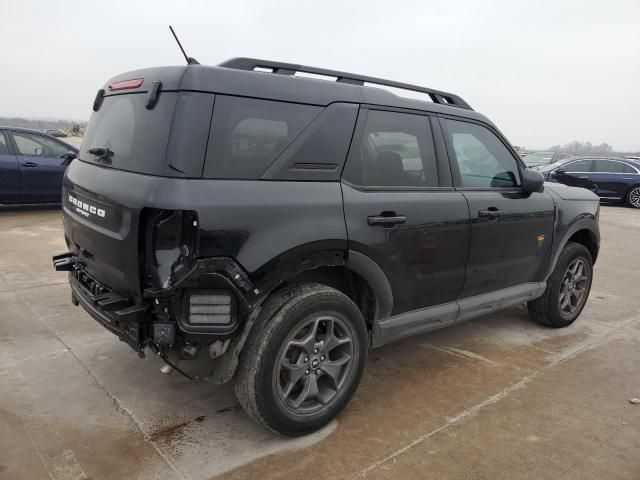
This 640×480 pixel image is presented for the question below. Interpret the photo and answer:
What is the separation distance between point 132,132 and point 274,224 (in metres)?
0.94

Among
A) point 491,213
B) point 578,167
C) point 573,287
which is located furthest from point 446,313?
point 578,167

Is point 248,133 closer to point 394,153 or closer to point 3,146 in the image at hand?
point 394,153

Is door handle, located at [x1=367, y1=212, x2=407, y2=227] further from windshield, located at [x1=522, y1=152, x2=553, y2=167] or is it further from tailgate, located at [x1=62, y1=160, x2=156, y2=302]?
windshield, located at [x1=522, y1=152, x2=553, y2=167]

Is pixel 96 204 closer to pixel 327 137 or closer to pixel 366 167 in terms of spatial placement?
pixel 327 137

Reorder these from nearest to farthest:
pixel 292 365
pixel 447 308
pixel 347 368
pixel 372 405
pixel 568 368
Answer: pixel 292 365 < pixel 347 368 < pixel 372 405 < pixel 447 308 < pixel 568 368

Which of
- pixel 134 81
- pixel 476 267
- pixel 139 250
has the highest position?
pixel 134 81

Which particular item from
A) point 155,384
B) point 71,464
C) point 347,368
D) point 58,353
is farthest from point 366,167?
point 58,353

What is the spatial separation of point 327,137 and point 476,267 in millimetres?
1521

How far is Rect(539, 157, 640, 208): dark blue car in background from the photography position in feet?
53.0

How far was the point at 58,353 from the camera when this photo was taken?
3711 millimetres

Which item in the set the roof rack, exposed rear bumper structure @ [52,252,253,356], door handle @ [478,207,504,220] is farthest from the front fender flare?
exposed rear bumper structure @ [52,252,253,356]

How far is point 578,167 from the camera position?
1633cm

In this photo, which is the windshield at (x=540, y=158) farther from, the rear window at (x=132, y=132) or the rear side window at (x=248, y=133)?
the rear window at (x=132, y=132)

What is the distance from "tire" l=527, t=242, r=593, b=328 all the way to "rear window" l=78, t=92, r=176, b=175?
3.52 meters
